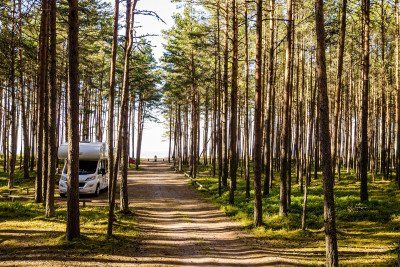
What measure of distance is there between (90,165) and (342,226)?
15.3 meters

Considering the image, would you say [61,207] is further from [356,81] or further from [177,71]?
[356,81]

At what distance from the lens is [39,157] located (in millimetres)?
20047

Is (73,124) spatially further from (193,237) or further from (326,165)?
(326,165)

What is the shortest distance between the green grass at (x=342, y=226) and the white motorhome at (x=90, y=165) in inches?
289

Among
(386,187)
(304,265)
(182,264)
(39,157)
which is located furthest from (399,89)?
(39,157)

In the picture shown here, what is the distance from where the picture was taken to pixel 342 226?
1493 centimetres

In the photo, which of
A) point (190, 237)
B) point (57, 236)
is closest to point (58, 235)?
point (57, 236)

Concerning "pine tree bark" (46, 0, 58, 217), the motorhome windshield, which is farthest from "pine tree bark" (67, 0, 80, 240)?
the motorhome windshield

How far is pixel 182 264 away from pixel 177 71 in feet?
95.6

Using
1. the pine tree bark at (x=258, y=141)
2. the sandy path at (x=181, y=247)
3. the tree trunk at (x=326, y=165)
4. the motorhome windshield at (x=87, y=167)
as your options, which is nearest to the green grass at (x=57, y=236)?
the sandy path at (x=181, y=247)

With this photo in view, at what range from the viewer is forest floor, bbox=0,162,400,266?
10.3 m

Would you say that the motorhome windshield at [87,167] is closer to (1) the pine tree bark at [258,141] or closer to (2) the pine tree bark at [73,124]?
(2) the pine tree bark at [73,124]

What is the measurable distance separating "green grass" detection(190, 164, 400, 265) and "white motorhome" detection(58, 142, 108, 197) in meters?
7.33

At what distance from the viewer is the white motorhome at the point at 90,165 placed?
22641mm
